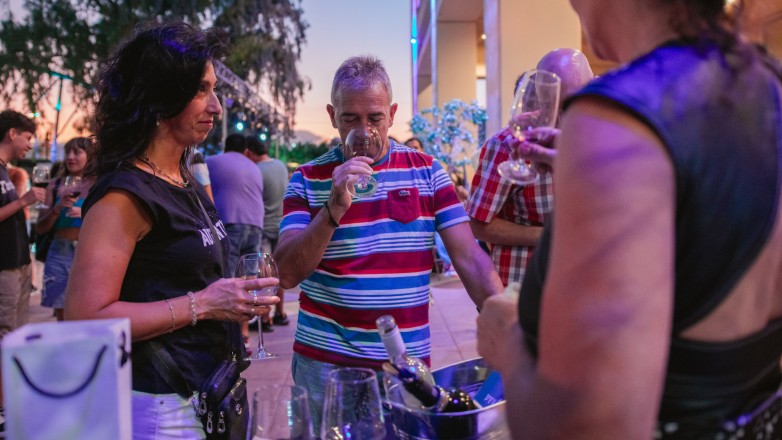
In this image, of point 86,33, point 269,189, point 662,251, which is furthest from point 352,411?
point 86,33

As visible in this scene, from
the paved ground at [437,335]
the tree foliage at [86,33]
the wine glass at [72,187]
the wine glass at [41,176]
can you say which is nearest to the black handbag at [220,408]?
the paved ground at [437,335]

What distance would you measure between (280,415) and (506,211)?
2028 mm

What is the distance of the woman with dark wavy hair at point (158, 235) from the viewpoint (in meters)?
1.61

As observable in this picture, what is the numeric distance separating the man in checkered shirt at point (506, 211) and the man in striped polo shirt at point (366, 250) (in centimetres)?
62

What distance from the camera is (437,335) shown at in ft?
21.0

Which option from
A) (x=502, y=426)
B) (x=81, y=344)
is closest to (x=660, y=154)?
(x=502, y=426)

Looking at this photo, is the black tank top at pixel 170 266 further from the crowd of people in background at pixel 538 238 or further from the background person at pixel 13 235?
the background person at pixel 13 235

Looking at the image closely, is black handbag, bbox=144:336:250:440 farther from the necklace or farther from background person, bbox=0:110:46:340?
background person, bbox=0:110:46:340

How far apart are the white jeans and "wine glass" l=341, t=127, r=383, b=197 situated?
0.85 m

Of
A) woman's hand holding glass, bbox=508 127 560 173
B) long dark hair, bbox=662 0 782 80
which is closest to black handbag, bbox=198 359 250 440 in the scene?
woman's hand holding glass, bbox=508 127 560 173

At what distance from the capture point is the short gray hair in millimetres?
2221

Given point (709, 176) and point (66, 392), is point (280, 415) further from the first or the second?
point (709, 176)

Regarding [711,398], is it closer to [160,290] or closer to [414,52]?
[160,290]

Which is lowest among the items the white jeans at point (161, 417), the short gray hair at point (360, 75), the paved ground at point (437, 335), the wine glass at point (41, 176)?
the paved ground at point (437, 335)
